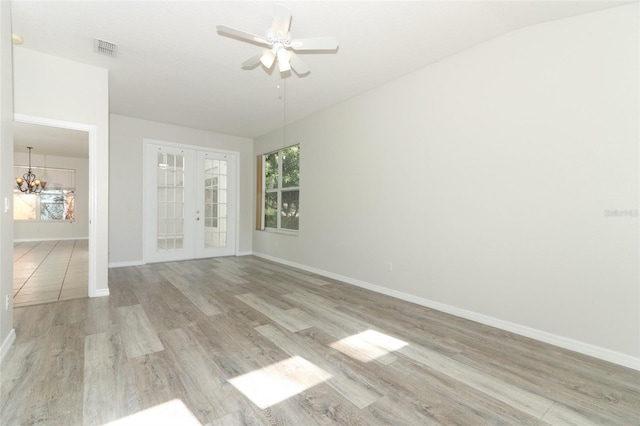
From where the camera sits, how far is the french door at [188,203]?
5992 millimetres

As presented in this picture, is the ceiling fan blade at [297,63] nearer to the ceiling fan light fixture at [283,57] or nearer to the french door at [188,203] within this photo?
the ceiling fan light fixture at [283,57]

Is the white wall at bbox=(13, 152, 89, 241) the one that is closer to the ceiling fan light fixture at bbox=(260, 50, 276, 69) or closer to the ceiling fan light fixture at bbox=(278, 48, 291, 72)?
the ceiling fan light fixture at bbox=(260, 50, 276, 69)

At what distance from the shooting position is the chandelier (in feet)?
27.4

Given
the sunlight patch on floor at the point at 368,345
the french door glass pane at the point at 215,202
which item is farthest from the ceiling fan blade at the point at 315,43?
the french door glass pane at the point at 215,202

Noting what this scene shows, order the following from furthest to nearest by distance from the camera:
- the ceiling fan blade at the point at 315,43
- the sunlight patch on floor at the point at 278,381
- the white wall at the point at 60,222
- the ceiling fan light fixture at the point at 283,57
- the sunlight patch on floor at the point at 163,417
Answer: the white wall at the point at 60,222 → the ceiling fan light fixture at the point at 283,57 → the ceiling fan blade at the point at 315,43 → the sunlight patch on floor at the point at 278,381 → the sunlight patch on floor at the point at 163,417

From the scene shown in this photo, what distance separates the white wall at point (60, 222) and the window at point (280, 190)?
24.2 feet

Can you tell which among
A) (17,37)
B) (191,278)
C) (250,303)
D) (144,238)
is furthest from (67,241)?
(250,303)

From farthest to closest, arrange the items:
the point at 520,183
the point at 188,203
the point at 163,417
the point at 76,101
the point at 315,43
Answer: the point at 188,203 → the point at 76,101 → the point at 520,183 → the point at 315,43 → the point at 163,417

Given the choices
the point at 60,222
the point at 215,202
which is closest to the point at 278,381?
the point at 215,202

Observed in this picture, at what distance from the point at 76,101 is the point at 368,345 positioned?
4.43m

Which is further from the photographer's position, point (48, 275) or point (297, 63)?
point (48, 275)

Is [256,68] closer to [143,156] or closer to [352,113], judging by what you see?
[352,113]

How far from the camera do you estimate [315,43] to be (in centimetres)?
252

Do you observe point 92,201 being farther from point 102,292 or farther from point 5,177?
point 5,177
